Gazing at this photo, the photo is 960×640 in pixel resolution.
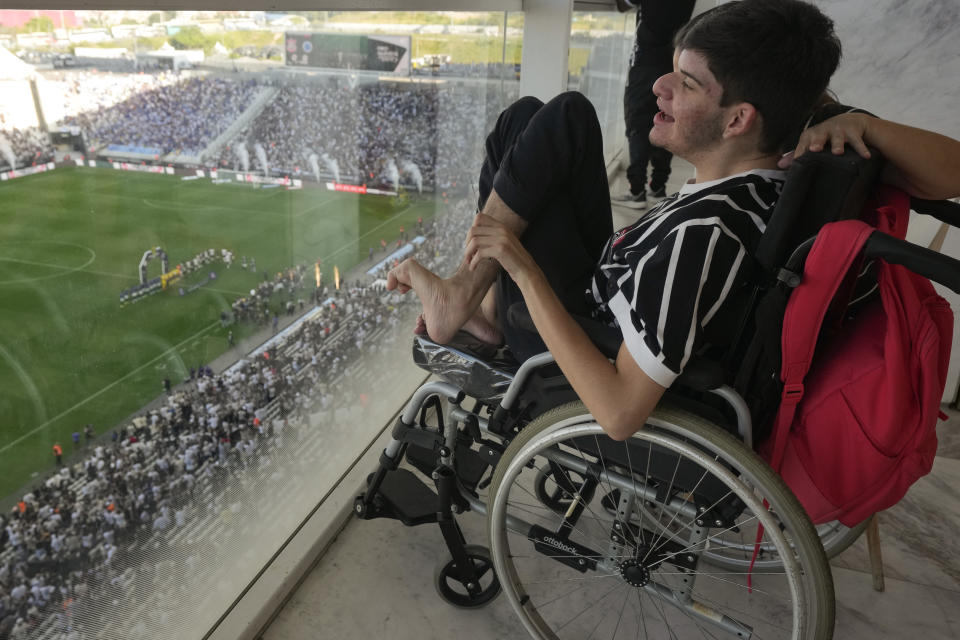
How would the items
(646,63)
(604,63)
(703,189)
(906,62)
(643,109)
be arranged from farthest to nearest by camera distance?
(604,63) < (643,109) < (646,63) < (906,62) < (703,189)

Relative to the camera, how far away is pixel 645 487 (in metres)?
1.21

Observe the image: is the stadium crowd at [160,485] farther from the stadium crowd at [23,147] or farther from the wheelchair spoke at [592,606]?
the wheelchair spoke at [592,606]

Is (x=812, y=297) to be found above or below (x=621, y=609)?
above

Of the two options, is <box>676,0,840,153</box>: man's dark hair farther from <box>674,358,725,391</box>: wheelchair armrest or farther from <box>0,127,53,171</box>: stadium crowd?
<box>0,127,53,171</box>: stadium crowd

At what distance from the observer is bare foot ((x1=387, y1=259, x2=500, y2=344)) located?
1.33 meters

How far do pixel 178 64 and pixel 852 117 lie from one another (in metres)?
1.21

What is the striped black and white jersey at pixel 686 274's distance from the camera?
967 mm

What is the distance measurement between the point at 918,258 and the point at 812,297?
135 mm

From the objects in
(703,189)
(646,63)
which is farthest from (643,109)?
(703,189)

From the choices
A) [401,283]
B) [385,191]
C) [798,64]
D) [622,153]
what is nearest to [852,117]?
[798,64]

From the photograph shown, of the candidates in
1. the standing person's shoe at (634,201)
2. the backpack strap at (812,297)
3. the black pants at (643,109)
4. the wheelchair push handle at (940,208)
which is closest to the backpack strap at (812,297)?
the backpack strap at (812,297)

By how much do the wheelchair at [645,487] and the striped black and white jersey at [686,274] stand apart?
0.05 meters

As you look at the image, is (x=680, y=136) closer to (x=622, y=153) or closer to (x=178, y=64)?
(x=178, y=64)

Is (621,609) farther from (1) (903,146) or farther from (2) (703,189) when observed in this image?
(1) (903,146)
